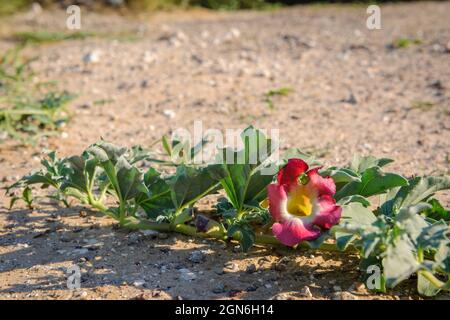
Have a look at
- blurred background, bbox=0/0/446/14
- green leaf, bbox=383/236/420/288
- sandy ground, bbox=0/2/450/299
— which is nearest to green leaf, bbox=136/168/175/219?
sandy ground, bbox=0/2/450/299

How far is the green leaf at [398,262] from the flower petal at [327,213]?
7.7 inches

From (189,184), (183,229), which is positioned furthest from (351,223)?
(183,229)

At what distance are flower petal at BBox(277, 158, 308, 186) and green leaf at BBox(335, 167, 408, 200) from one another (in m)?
0.17

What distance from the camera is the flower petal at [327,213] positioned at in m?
2.00

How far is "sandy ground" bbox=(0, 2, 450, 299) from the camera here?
2.15m

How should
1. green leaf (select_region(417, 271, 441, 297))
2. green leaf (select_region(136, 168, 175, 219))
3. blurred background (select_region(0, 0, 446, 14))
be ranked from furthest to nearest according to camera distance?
blurred background (select_region(0, 0, 446, 14)) < green leaf (select_region(136, 168, 175, 219)) < green leaf (select_region(417, 271, 441, 297))

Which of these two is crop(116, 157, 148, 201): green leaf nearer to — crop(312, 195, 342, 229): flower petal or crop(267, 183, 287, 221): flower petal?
crop(267, 183, 287, 221): flower petal

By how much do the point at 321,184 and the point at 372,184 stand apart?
0.20 metres

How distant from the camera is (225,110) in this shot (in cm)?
389

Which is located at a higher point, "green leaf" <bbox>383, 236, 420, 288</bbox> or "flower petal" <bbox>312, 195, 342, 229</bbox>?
"flower petal" <bbox>312, 195, 342, 229</bbox>

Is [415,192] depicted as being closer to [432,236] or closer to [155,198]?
[432,236]

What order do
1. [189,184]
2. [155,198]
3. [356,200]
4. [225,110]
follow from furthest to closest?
[225,110] < [155,198] < [189,184] < [356,200]

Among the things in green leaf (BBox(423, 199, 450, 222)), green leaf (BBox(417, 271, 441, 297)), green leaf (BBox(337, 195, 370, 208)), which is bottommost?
green leaf (BBox(417, 271, 441, 297))

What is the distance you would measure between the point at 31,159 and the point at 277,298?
1706mm
